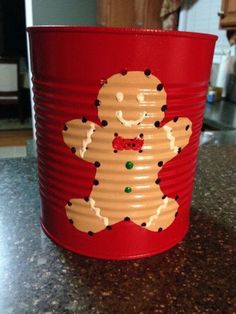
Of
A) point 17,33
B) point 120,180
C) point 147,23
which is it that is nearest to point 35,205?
point 120,180

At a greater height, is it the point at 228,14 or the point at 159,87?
the point at 228,14

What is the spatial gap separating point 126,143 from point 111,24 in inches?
132

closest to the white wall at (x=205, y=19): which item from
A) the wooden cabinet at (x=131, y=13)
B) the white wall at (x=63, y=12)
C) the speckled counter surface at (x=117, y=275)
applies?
the wooden cabinet at (x=131, y=13)

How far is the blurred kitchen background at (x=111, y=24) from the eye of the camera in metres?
2.17

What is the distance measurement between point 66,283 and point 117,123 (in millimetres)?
208

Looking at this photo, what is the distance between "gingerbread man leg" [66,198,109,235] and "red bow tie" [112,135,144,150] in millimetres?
82

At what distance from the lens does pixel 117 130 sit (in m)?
0.39

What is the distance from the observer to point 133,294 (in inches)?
15.8

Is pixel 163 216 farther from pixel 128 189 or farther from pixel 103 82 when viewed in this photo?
pixel 103 82

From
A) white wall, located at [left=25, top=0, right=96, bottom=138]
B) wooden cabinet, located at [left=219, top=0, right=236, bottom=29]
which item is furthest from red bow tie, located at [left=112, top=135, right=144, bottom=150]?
white wall, located at [left=25, top=0, right=96, bottom=138]

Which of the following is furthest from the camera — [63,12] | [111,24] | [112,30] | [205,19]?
[63,12]

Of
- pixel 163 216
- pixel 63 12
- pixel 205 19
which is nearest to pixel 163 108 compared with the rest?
pixel 163 216

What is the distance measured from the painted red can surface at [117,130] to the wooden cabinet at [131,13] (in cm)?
308

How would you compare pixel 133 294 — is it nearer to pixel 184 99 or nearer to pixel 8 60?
pixel 184 99
